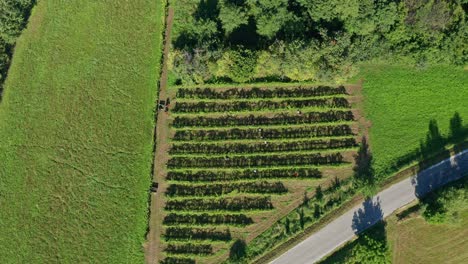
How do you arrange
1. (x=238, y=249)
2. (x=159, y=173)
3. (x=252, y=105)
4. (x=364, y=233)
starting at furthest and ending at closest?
(x=252, y=105)
(x=159, y=173)
(x=238, y=249)
(x=364, y=233)

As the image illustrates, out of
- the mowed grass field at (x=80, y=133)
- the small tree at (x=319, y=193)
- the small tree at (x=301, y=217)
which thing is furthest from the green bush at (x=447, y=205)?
the mowed grass field at (x=80, y=133)

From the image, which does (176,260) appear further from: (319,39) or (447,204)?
(447,204)

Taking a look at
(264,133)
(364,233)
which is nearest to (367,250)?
(364,233)

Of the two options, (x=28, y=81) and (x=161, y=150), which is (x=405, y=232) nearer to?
(x=161, y=150)

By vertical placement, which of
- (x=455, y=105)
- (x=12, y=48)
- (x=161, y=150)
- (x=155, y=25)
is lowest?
(x=161, y=150)

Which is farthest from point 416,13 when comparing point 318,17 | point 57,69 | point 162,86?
point 57,69

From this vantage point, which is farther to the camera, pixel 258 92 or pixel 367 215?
pixel 258 92
